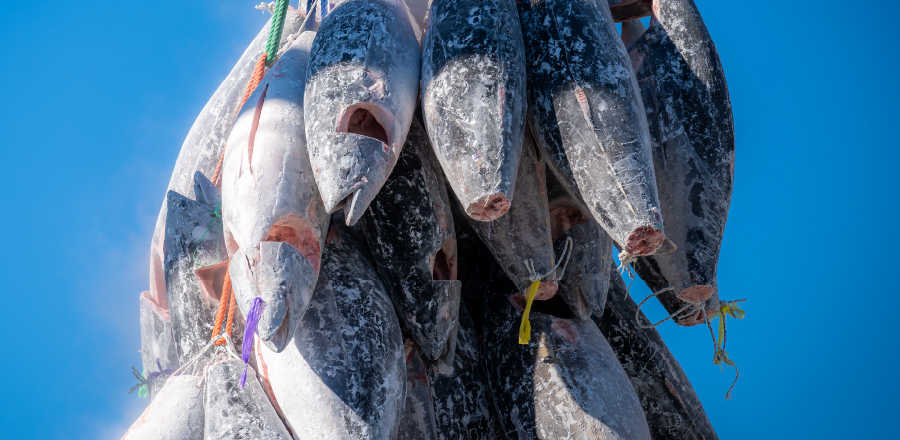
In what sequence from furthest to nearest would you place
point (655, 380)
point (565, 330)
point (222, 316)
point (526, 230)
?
point (655, 380), point (565, 330), point (526, 230), point (222, 316)

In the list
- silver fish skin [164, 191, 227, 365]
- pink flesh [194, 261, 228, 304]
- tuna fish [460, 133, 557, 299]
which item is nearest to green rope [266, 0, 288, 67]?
silver fish skin [164, 191, 227, 365]

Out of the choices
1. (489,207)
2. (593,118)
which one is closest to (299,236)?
(489,207)

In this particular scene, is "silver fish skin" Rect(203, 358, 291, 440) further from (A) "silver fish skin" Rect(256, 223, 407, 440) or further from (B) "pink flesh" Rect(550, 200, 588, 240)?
(B) "pink flesh" Rect(550, 200, 588, 240)

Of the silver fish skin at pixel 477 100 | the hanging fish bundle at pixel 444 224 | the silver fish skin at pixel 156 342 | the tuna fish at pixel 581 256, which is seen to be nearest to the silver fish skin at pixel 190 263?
the hanging fish bundle at pixel 444 224

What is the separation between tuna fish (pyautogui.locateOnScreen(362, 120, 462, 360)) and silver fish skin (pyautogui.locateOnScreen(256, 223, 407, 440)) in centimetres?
7

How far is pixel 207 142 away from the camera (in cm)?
203

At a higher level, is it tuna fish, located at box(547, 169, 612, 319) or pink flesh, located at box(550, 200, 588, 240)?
pink flesh, located at box(550, 200, 588, 240)

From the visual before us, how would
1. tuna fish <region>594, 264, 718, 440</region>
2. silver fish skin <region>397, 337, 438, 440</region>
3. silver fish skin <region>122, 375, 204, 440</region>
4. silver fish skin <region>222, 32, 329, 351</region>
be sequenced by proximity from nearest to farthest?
silver fish skin <region>222, 32, 329, 351</region> < silver fish skin <region>122, 375, 204, 440</region> < silver fish skin <region>397, 337, 438, 440</region> < tuna fish <region>594, 264, 718, 440</region>

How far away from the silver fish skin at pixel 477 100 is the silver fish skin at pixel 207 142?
24.7 inches

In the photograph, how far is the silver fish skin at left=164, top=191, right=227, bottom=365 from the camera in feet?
5.30

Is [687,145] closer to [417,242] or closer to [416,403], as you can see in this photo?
[417,242]

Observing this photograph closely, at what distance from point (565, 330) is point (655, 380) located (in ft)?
1.33

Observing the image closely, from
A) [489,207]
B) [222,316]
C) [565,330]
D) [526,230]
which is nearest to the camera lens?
[489,207]

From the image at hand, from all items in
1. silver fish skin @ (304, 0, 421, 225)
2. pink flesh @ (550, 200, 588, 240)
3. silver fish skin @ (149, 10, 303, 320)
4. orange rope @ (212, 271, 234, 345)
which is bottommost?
pink flesh @ (550, 200, 588, 240)
